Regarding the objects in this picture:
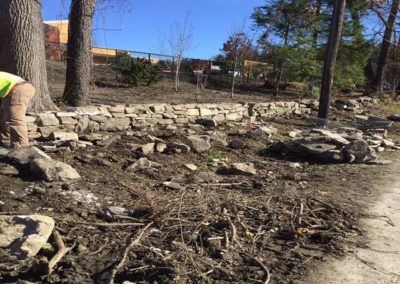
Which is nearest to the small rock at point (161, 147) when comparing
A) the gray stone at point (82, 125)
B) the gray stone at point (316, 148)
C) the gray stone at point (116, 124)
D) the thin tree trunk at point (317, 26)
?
the gray stone at point (82, 125)

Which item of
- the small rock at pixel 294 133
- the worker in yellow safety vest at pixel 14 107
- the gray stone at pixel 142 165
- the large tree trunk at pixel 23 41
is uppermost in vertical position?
the large tree trunk at pixel 23 41

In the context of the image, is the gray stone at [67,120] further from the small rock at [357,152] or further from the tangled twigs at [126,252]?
the small rock at [357,152]

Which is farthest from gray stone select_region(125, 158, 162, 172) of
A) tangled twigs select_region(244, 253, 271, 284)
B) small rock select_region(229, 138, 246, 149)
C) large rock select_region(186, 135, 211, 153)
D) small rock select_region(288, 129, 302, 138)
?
small rock select_region(288, 129, 302, 138)

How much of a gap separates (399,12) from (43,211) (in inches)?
938

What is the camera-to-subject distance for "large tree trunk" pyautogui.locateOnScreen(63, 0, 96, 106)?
10266 millimetres

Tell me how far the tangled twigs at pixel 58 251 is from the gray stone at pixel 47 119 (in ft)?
13.5

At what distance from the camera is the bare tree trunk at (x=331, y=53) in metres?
12.9

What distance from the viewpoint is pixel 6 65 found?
822 cm

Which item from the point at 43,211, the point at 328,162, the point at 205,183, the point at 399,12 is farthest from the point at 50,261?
the point at 399,12

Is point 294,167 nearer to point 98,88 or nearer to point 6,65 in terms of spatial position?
point 6,65

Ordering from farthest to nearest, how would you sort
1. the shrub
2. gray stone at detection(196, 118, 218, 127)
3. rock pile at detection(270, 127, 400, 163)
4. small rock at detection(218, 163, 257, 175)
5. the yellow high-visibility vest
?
the shrub
gray stone at detection(196, 118, 218, 127)
rock pile at detection(270, 127, 400, 163)
small rock at detection(218, 163, 257, 175)
the yellow high-visibility vest

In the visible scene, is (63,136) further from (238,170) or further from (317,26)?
(317,26)

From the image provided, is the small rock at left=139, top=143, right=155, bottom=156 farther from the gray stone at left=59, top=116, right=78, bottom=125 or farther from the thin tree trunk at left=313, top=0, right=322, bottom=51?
the thin tree trunk at left=313, top=0, right=322, bottom=51

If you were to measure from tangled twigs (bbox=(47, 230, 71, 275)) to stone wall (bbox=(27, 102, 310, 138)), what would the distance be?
400cm
